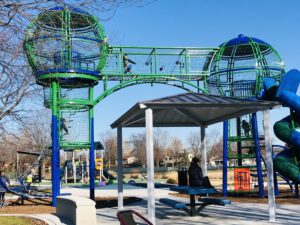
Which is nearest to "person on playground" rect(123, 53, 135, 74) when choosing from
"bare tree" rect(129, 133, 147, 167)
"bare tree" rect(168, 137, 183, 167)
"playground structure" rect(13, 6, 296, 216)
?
"playground structure" rect(13, 6, 296, 216)

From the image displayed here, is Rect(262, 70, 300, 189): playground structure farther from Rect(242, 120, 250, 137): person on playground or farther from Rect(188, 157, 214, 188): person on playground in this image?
Rect(188, 157, 214, 188): person on playground

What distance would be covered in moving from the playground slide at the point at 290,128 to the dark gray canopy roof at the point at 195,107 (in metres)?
3.83

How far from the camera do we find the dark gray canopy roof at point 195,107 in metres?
11.0

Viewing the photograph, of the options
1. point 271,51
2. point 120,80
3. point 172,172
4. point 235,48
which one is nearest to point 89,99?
point 120,80

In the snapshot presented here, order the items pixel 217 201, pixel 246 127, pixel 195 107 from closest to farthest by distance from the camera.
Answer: pixel 195 107, pixel 217 201, pixel 246 127

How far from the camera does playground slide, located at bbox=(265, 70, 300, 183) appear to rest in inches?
665

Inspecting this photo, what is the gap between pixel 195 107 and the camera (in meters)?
11.2

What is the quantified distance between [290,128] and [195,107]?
293 inches

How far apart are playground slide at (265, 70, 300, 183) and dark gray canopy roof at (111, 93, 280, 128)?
3825mm

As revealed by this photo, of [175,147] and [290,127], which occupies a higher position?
[175,147]

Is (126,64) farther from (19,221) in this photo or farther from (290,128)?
(19,221)

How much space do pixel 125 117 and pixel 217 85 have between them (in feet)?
27.3

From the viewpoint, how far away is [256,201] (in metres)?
17.2

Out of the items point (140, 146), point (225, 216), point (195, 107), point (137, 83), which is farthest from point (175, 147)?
point (195, 107)
